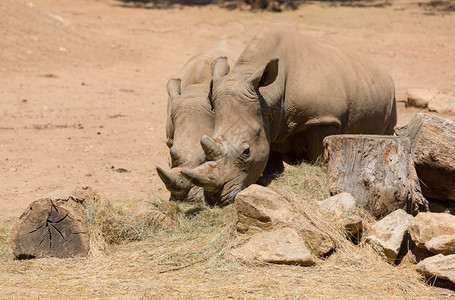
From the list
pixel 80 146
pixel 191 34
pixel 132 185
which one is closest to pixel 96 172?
pixel 132 185

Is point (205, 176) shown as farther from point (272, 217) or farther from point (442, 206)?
point (442, 206)

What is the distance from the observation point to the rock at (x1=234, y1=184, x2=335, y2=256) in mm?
5113

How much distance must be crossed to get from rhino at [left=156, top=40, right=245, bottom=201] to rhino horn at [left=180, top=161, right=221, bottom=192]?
0.30 meters

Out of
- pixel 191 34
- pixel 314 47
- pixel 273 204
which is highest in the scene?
pixel 314 47

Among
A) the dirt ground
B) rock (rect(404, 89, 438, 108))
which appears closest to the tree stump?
the dirt ground

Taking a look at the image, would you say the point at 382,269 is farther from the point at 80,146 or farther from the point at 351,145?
the point at 80,146

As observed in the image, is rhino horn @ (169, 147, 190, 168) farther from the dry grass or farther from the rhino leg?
the rhino leg

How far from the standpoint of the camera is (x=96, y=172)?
8703 mm

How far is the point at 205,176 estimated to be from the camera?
231 inches

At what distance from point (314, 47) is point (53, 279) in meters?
3.91

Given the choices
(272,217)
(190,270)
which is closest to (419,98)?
(272,217)

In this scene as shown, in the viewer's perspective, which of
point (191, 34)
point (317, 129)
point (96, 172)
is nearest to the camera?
point (317, 129)

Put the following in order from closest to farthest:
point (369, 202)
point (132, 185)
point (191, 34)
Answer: point (369, 202)
point (132, 185)
point (191, 34)

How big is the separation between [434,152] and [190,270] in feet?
7.46
